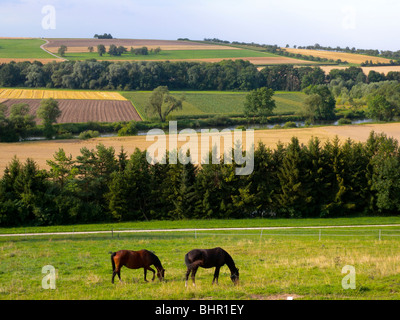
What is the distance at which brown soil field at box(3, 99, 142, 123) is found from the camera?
87.0 metres

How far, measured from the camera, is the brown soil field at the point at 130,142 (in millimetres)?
60438

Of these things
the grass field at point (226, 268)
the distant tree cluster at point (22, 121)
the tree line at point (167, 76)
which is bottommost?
the grass field at point (226, 268)

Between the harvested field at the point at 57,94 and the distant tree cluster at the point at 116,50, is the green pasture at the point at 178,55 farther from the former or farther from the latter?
the harvested field at the point at 57,94

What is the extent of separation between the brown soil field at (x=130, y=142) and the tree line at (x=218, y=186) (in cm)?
1646

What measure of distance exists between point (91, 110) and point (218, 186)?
61.9 m

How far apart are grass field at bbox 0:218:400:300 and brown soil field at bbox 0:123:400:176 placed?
33627mm

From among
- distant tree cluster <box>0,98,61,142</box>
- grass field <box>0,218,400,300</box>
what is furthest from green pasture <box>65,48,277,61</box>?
grass field <box>0,218,400,300</box>

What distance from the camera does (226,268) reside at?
54.9ft

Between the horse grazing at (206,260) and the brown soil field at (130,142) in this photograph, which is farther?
the brown soil field at (130,142)

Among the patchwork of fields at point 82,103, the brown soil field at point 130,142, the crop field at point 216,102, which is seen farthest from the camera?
the crop field at point 216,102

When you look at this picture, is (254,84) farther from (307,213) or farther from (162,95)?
(307,213)

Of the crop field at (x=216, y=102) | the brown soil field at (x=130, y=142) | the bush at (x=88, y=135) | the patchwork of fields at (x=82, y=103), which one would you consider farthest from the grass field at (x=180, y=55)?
the brown soil field at (x=130, y=142)

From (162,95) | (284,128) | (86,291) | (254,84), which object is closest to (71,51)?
(254,84)

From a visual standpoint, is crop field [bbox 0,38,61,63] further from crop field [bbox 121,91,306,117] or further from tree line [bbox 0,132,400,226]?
tree line [bbox 0,132,400,226]
